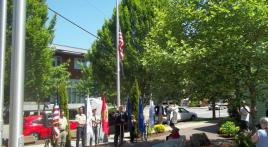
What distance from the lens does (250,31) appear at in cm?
1329

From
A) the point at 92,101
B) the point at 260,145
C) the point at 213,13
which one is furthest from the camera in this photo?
the point at 92,101

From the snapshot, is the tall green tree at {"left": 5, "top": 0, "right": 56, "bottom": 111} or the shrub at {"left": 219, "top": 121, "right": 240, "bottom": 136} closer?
the shrub at {"left": 219, "top": 121, "right": 240, "bottom": 136}

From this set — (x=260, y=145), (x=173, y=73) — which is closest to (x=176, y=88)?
(x=173, y=73)

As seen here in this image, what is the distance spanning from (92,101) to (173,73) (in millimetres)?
8385

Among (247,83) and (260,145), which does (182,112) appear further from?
(260,145)

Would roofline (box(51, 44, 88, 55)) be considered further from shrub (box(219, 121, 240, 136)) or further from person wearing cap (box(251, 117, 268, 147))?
person wearing cap (box(251, 117, 268, 147))

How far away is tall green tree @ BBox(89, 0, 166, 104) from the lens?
31.1 meters

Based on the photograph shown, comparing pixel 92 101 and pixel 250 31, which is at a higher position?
pixel 250 31

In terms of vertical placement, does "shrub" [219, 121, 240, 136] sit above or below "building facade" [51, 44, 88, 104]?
below

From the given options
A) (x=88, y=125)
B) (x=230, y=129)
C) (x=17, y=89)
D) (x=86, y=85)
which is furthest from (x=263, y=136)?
(x=86, y=85)

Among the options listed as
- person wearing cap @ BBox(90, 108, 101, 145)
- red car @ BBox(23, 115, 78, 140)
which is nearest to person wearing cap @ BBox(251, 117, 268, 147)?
person wearing cap @ BBox(90, 108, 101, 145)

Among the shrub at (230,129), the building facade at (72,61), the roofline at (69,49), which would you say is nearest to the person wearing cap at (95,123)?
the shrub at (230,129)

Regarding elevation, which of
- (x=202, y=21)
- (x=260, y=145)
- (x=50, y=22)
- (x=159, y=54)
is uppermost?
(x=50, y=22)

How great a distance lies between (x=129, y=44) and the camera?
1219 inches
